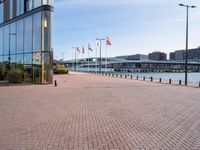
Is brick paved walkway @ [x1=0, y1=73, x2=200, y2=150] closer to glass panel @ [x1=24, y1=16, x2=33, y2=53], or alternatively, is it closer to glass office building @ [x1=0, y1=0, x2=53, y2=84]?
glass office building @ [x1=0, y1=0, x2=53, y2=84]

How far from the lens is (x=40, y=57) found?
27891mm

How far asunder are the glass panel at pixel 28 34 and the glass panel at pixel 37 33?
1029 mm

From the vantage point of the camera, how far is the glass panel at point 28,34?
30.3 metres

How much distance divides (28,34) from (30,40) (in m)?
Answer: 1.05

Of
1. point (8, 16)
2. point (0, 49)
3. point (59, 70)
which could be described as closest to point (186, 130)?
point (8, 16)

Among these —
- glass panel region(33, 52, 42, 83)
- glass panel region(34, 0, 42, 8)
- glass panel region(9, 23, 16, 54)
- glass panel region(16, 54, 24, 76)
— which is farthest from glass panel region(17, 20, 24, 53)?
glass panel region(33, 52, 42, 83)

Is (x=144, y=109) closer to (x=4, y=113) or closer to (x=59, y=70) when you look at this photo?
(x=4, y=113)

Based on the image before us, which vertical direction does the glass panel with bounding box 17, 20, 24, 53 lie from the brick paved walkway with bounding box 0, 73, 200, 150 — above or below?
above

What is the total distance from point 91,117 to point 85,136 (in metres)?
2.69

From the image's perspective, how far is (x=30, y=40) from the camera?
99.3 feet

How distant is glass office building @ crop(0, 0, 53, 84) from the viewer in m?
27.9

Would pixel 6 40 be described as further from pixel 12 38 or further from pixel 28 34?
pixel 28 34

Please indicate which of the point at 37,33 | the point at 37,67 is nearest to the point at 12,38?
the point at 37,33

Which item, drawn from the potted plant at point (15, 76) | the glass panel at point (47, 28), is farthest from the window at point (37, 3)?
the potted plant at point (15, 76)
